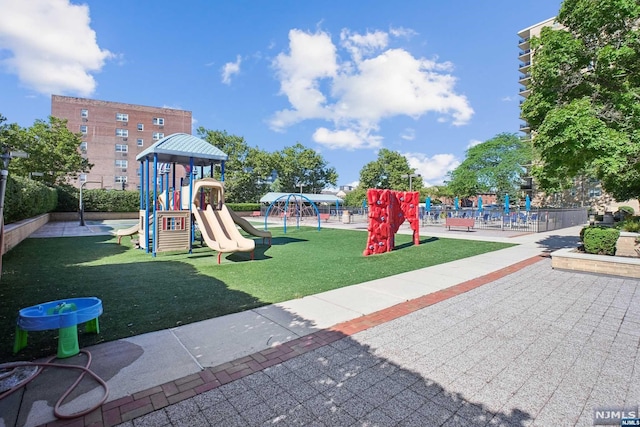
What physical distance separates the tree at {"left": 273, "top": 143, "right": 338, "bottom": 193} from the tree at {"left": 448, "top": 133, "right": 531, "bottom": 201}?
22707 mm

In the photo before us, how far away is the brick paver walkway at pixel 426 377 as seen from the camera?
Answer: 9.09 ft

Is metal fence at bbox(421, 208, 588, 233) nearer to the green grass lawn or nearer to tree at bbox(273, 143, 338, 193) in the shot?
the green grass lawn

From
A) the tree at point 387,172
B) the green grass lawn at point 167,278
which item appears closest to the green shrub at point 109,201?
the green grass lawn at point 167,278

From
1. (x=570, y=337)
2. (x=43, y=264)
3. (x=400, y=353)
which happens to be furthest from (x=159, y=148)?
(x=570, y=337)

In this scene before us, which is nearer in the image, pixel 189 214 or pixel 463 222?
pixel 189 214

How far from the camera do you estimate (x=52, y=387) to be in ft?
10.2

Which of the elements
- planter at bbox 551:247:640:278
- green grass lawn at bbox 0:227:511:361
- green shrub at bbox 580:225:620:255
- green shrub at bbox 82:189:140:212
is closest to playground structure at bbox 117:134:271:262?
green grass lawn at bbox 0:227:511:361

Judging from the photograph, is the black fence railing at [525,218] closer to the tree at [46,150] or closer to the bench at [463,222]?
the bench at [463,222]

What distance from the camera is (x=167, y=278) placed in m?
7.73

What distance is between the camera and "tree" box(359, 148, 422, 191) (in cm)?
6119

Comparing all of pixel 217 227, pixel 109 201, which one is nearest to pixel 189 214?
pixel 217 227

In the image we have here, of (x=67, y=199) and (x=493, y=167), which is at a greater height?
(x=493, y=167)

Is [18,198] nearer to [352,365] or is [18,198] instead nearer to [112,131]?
[352,365]

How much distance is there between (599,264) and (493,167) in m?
46.7
